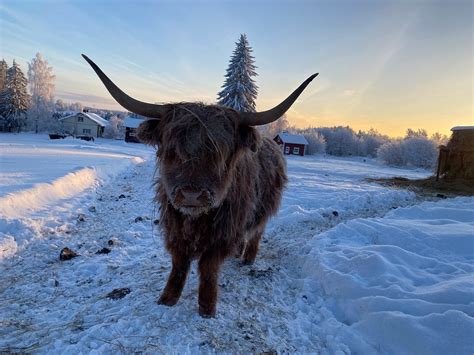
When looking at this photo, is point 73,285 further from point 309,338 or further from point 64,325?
point 309,338

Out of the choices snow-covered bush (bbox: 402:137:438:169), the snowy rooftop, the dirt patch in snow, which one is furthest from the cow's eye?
snow-covered bush (bbox: 402:137:438:169)

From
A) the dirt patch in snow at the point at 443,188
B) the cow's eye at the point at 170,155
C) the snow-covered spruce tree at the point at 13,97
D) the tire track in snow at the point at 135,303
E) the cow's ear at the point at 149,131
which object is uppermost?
the snow-covered spruce tree at the point at 13,97

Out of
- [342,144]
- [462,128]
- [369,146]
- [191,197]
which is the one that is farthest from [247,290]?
[369,146]

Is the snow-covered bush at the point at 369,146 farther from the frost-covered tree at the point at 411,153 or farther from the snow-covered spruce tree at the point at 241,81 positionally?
the snow-covered spruce tree at the point at 241,81

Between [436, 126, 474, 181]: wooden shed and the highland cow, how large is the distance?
1825 centimetres

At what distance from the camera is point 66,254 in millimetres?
4207

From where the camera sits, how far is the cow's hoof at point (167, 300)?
3209mm

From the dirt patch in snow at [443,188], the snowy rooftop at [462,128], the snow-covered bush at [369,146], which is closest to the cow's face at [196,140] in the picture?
the dirt patch in snow at [443,188]

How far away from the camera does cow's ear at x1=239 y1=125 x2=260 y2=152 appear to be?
307 cm

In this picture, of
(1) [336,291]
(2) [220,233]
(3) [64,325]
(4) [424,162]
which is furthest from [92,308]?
(4) [424,162]

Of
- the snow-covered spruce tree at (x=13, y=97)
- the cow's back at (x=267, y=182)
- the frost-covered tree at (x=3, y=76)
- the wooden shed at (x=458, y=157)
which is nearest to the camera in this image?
the cow's back at (x=267, y=182)

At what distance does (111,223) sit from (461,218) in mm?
8142

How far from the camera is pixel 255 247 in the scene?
185 inches

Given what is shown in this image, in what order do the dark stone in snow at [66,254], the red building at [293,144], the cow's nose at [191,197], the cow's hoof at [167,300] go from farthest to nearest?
1. the red building at [293,144]
2. the dark stone in snow at [66,254]
3. the cow's hoof at [167,300]
4. the cow's nose at [191,197]
